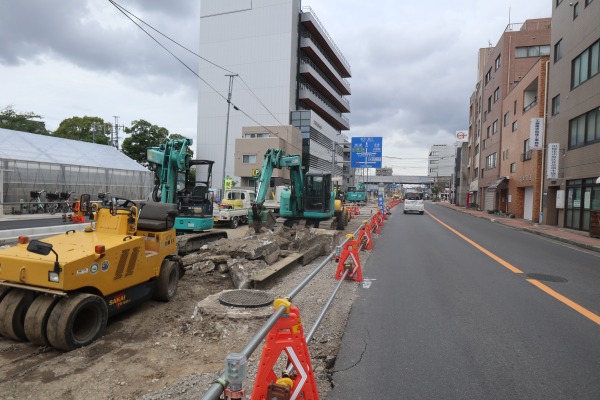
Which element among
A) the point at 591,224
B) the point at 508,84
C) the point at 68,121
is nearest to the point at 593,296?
the point at 591,224

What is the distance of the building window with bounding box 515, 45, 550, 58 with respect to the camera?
38.0m

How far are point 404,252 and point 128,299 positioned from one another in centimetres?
845

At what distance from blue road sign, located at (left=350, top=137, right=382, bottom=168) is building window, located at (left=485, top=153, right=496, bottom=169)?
15297 millimetres

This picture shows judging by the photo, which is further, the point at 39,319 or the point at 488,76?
the point at 488,76

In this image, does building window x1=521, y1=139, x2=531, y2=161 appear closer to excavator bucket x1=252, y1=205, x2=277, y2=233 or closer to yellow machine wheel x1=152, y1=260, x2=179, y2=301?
excavator bucket x1=252, y1=205, x2=277, y2=233

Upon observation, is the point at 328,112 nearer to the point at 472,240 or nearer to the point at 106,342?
the point at 472,240

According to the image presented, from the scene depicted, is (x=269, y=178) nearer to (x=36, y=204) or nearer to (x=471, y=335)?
(x=471, y=335)

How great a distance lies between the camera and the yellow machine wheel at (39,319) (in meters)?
4.87

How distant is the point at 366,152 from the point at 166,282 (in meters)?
31.5

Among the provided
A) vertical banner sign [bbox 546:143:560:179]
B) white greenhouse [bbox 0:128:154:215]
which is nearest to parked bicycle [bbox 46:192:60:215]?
white greenhouse [bbox 0:128:154:215]

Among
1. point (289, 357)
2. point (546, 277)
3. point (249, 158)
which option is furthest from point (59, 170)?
point (289, 357)

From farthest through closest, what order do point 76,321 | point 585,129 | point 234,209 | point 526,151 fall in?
point 526,151, point 585,129, point 234,209, point 76,321

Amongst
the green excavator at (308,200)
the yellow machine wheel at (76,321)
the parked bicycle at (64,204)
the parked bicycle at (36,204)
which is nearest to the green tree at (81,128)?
the parked bicycle at (64,204)

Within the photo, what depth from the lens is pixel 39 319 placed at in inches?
191
